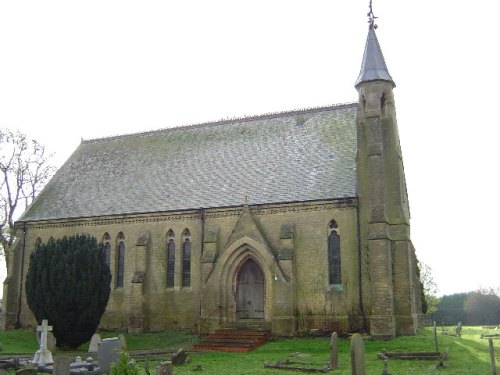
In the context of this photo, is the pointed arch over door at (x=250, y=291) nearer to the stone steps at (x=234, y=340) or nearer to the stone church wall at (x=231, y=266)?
the stone church wall at (x=231, y=266)

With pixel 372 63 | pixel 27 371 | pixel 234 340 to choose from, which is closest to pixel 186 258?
pixel 234 340

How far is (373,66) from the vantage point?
29984 mm

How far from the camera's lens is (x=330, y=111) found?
3334 centimetres

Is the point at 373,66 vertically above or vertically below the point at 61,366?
above

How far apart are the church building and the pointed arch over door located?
56 mm

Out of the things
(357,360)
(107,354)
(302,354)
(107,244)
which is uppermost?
(107,244)

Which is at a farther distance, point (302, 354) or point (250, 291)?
point (250, 291)

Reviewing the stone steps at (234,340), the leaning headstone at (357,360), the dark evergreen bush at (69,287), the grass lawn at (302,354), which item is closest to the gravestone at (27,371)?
the grass lawn at (302,354)

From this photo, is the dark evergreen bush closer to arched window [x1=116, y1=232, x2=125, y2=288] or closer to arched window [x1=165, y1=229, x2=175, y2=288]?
arched window [x1=165, y1=229, x2=175, y2=288]

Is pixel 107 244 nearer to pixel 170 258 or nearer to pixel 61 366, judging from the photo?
pixel 170 258

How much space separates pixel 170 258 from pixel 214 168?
6115 mm

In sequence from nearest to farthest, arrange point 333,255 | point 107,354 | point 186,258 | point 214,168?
1. point 107,354
2. point 333,255
3. point 186,258
4. point 214,168

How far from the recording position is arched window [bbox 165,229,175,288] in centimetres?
3159

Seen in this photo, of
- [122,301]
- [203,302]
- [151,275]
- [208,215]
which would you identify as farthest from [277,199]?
[122,301]
